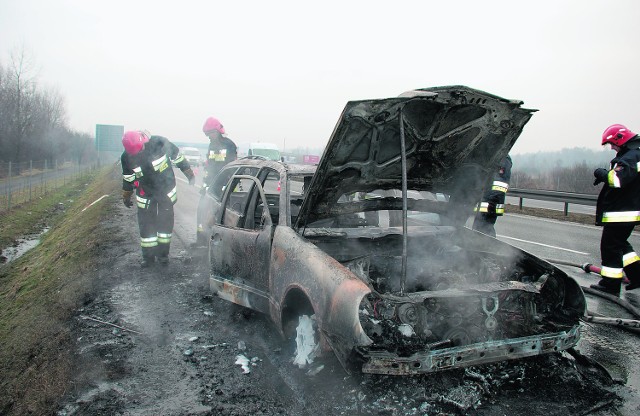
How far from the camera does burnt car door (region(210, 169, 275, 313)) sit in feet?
13.8

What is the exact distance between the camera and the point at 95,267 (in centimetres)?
679

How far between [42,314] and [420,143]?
494cm

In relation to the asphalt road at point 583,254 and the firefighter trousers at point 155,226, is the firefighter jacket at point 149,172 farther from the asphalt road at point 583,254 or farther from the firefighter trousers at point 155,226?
the asphalt road at point 583,254

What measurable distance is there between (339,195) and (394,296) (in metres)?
1.21

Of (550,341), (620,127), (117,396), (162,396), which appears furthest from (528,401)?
(620,127)

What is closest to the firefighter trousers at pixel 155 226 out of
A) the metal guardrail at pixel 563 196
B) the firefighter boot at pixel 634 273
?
the firefighter boot at pixel 634 273

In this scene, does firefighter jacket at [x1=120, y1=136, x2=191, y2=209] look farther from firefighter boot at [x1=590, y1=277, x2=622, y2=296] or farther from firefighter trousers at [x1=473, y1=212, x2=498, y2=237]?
firefighter boot at [x1=590, y1=277, x2=622, y2=296]

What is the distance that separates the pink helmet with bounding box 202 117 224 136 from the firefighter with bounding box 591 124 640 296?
6683 mm

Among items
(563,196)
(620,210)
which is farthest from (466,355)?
(563,196)

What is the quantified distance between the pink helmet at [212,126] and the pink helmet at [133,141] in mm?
2947

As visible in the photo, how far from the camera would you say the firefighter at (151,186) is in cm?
646

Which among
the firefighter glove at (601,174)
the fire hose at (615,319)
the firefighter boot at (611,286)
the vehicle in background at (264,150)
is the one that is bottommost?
the fire hose at (615,319)

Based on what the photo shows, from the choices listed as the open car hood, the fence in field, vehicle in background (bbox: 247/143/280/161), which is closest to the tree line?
the fence in field

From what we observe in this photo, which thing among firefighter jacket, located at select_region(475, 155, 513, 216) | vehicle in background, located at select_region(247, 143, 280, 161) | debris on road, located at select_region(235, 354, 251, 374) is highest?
vehicle in background, located at select_region(247, 143, 280, 161)
